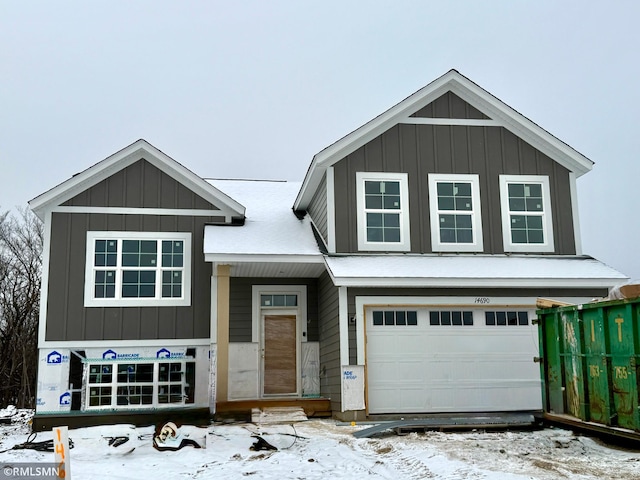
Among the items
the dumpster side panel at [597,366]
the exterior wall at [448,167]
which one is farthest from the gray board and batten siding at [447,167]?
the dumpster side panel at [597,366]

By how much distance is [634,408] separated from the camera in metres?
8.38

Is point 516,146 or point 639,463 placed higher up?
point 516,146

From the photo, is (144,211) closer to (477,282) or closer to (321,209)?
(321,209)

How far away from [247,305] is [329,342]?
243 centimetres

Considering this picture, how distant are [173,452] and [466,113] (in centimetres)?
970

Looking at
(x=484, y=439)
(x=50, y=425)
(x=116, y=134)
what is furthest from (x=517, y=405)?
(x=116, y=134)

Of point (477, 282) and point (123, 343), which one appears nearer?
point (477, 282)

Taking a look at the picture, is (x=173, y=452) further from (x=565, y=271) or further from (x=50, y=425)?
(x=565, y=271)

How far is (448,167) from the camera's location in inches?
576

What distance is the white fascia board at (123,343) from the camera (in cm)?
1415

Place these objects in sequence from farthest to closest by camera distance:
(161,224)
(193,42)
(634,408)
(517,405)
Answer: (193,42) → (161,224) → (517,405) → (634,408)

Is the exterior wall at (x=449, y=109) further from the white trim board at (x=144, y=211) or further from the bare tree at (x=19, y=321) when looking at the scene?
the bare tree at (x=19, y=321)

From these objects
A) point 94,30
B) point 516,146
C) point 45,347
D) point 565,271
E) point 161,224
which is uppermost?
point 94,30

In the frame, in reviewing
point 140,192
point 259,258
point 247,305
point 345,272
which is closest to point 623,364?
point 345,272
